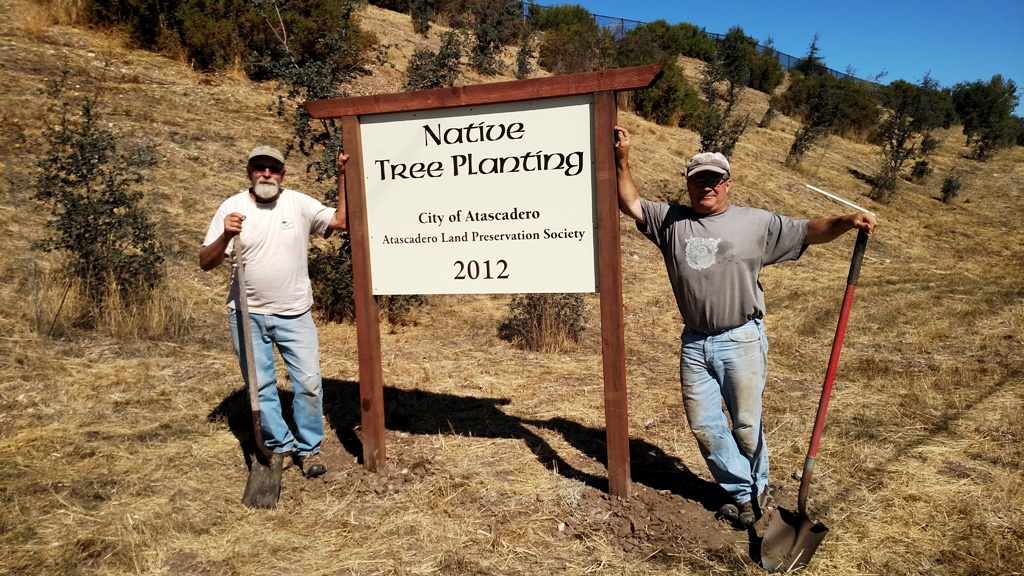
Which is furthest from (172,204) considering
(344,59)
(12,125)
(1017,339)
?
(1017,339)

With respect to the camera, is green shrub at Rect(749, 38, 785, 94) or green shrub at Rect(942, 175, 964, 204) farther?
green shrub at Rect(749, 38, 785, 94)

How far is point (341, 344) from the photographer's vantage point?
6891 mm

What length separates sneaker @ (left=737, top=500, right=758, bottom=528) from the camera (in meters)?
3.40

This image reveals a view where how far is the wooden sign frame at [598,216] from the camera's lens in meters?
3.50

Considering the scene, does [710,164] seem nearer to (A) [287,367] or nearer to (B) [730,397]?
(B) [730,397]

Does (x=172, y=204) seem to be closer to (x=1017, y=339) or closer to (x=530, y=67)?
(x=1017, y=339)

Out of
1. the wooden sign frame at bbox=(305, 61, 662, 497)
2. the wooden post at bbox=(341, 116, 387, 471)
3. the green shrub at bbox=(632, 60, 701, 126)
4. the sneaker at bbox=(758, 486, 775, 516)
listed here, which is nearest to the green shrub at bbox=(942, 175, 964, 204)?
the green shrub at bbox=(632, 60, 701, 126)

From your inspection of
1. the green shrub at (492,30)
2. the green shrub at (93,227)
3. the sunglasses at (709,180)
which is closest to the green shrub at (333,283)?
the green shrub at (93,227)

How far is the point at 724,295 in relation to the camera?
3188 millimetres

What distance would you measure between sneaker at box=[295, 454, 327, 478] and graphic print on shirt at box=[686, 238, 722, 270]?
8.09 ft

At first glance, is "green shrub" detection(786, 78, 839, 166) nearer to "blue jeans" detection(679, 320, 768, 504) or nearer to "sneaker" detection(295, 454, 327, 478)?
"blue jeans" detection(679, 320, 768, 504)

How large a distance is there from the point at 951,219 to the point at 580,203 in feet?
57.1

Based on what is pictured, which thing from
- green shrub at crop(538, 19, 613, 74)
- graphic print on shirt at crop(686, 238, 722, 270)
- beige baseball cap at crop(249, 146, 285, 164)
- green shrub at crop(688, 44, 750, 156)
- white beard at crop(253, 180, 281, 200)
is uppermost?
green shrub at crop(538, 19, 613, 74)

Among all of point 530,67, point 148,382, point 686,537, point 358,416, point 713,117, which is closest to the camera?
point 686,537
